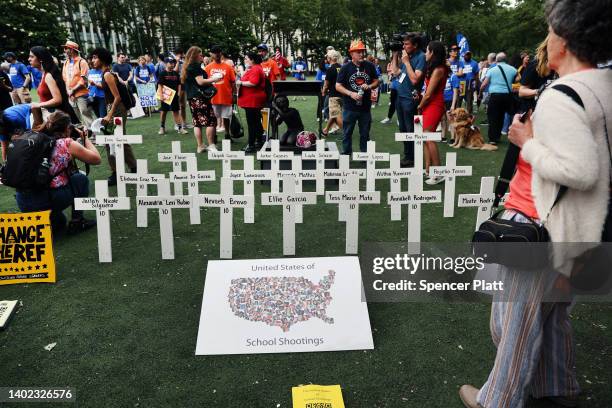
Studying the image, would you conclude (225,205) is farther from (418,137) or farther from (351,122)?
(351,122)

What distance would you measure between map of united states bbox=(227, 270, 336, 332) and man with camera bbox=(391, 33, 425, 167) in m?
4.28

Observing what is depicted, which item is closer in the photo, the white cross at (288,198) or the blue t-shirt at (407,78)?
the white cross at (288,198)

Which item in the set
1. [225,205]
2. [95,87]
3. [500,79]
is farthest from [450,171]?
[95,87]

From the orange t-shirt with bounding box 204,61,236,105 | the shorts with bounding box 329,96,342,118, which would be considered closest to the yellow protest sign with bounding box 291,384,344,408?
the orange t-shirt with bounding box 204,61,236,105

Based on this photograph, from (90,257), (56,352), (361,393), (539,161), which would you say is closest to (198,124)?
(90,257)

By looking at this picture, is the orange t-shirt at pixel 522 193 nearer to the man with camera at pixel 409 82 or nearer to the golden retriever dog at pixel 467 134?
the man with camera at pixel 409 82

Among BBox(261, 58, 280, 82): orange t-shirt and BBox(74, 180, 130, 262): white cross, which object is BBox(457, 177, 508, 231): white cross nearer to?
BBox(74, 180, 130, 262): white cross

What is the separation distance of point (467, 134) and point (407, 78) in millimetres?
2660

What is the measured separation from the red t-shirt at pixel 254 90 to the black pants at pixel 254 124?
0.53 feet

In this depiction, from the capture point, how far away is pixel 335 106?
9.96m

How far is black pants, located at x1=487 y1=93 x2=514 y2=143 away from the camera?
874 centimetres

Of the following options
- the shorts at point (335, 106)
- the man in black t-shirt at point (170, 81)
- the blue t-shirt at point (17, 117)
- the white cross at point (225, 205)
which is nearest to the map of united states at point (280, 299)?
the white cross at point (225, 205)

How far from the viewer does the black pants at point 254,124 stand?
8.67 meters

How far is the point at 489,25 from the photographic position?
4341cm
